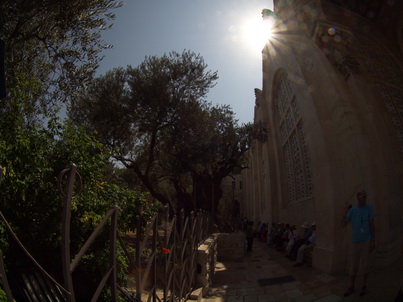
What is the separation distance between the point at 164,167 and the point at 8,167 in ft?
40.2

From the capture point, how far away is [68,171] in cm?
152

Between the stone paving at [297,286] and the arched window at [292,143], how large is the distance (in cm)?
437

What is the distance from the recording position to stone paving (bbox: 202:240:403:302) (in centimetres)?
427

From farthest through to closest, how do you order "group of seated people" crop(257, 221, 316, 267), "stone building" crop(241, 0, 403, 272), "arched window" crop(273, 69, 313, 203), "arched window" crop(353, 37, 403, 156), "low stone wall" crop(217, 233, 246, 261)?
"arched window" crop(273, 69, 313, 203), "low stone wall" crop(217, 233, 246, 261), "group of seated people" crop(257, 221, 316, 267), "arched window" crop(353, 37, 403, 156), "stone building" crop(241, 0, 403, 272)

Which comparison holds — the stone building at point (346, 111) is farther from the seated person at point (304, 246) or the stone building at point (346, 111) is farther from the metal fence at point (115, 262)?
the metal fence at point (115, 262)

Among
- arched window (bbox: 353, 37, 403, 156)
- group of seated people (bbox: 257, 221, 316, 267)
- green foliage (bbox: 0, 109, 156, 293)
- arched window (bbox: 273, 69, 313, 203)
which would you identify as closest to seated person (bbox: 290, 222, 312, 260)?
group of seated people (bbox: 257, 221, 316, 267)

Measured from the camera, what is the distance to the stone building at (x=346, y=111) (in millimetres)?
6129

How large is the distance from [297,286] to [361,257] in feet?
5.64

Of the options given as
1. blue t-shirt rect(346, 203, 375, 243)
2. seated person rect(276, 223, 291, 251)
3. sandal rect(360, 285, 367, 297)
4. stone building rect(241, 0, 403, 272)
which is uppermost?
Result: stone building rect(241, 0, 403, 272)

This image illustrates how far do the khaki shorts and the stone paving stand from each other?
0.37 m

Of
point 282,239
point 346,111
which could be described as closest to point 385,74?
point 346,111

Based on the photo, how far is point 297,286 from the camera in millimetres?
5391

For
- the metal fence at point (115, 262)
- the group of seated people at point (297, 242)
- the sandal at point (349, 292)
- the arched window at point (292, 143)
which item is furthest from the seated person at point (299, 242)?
the metal fence at point (115, 262)

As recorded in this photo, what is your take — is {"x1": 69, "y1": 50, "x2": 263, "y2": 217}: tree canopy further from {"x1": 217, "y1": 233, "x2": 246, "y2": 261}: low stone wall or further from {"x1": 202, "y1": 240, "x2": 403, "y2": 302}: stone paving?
{"x1": 202, "y1": 240, "x2": 403, "y2": 302}: stone paving
